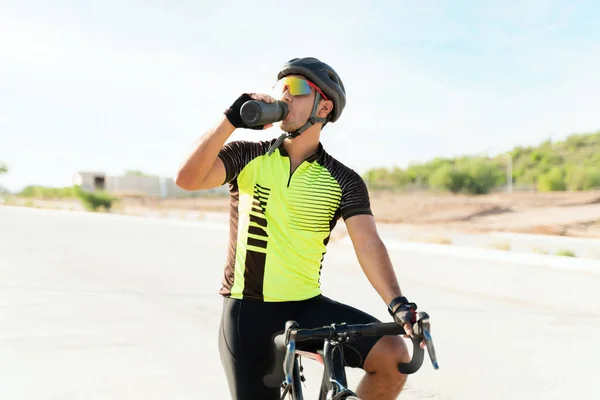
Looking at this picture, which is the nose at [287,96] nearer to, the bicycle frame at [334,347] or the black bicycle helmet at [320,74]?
the black bicycle helmet at [320,74]

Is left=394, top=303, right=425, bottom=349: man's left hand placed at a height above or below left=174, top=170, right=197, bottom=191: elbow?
below

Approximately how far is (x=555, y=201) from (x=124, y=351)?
59815mm

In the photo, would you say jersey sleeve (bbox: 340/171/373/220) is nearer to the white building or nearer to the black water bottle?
the black water bottle

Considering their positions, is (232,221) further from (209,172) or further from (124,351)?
(124,351)

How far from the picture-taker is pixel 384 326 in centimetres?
253

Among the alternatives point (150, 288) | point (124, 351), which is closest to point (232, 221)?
point (124, 351)

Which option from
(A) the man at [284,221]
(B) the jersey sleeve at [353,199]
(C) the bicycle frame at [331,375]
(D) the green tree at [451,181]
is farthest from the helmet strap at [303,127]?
(D) the green tree at [451,181]

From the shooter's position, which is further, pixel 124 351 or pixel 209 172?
pixel 124 351

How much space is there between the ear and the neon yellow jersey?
20 centimetres

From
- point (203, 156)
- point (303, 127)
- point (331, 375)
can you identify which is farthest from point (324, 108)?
point (331, 375)

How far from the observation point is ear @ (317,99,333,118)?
2.98 meters

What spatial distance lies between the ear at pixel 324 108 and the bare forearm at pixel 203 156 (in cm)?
46

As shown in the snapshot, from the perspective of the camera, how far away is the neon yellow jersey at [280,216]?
9.73ft

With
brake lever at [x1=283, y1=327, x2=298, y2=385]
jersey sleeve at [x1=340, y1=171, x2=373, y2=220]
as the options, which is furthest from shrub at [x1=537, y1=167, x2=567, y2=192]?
brake lever at [x1=283, y1=327, x2=298, y2=385]
